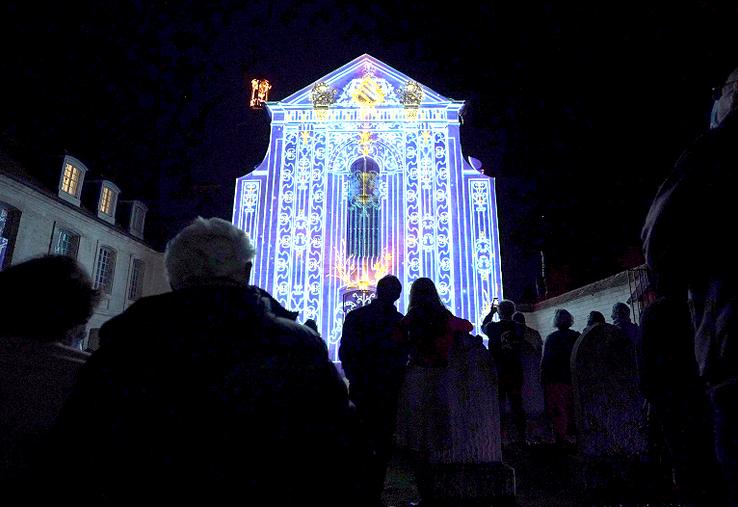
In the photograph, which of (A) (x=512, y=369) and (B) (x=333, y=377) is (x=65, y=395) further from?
(A) (x=512, y=369)

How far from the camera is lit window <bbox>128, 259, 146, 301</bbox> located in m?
18.3

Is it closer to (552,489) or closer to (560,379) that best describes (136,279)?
(560,379)

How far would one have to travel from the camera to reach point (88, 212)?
51.5 feet

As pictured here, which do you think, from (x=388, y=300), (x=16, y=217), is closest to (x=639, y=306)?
(x=388, y=300)

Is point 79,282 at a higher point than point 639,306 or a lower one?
lower

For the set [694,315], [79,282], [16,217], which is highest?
[16,217]

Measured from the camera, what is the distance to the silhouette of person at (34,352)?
60.2 inches

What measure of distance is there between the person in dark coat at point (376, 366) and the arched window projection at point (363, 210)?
10.5 metres

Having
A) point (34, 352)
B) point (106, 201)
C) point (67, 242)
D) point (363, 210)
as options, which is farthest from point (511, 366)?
point (106, 201)

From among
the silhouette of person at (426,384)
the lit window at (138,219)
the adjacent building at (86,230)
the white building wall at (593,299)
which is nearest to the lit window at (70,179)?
the adjacent building at (86,230)

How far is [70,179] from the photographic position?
15516mm

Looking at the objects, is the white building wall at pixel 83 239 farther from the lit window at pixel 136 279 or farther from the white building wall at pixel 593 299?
the white building wall at pixel 593 299

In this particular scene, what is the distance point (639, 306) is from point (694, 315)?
10.1 metres

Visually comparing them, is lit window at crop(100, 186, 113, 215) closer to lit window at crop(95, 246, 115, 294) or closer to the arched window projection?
lit window at crop(95, 246, 115, 294)
